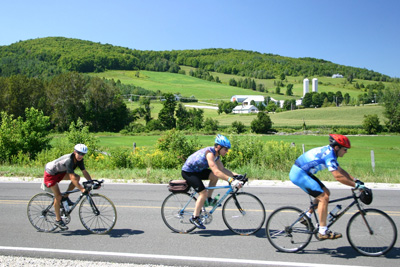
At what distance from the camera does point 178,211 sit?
7.64 meters

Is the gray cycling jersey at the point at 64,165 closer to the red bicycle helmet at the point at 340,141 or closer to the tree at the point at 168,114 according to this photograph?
the red bicycle helmet at the point at 340,141

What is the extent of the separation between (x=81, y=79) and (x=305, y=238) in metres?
89.4

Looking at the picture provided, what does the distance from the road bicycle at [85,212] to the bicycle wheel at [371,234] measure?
175 inches

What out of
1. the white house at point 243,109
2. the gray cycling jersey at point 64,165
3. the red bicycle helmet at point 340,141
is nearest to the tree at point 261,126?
the white house at point 243,109

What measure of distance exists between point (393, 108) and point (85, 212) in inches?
3592

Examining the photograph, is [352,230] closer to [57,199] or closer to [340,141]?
[340,141]

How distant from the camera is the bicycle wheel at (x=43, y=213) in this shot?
7723 mm

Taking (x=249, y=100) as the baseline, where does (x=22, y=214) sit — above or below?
below

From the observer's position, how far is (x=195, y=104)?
14075 cm

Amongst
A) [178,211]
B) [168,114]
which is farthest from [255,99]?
[178,211]

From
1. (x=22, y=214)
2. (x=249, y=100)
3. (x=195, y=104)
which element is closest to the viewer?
(x=22, y=214)

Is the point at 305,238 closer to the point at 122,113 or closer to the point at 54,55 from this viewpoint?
the point at 122,113

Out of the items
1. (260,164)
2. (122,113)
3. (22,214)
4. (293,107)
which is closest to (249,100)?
(293,107)

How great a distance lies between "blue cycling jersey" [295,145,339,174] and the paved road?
1.47 metres
